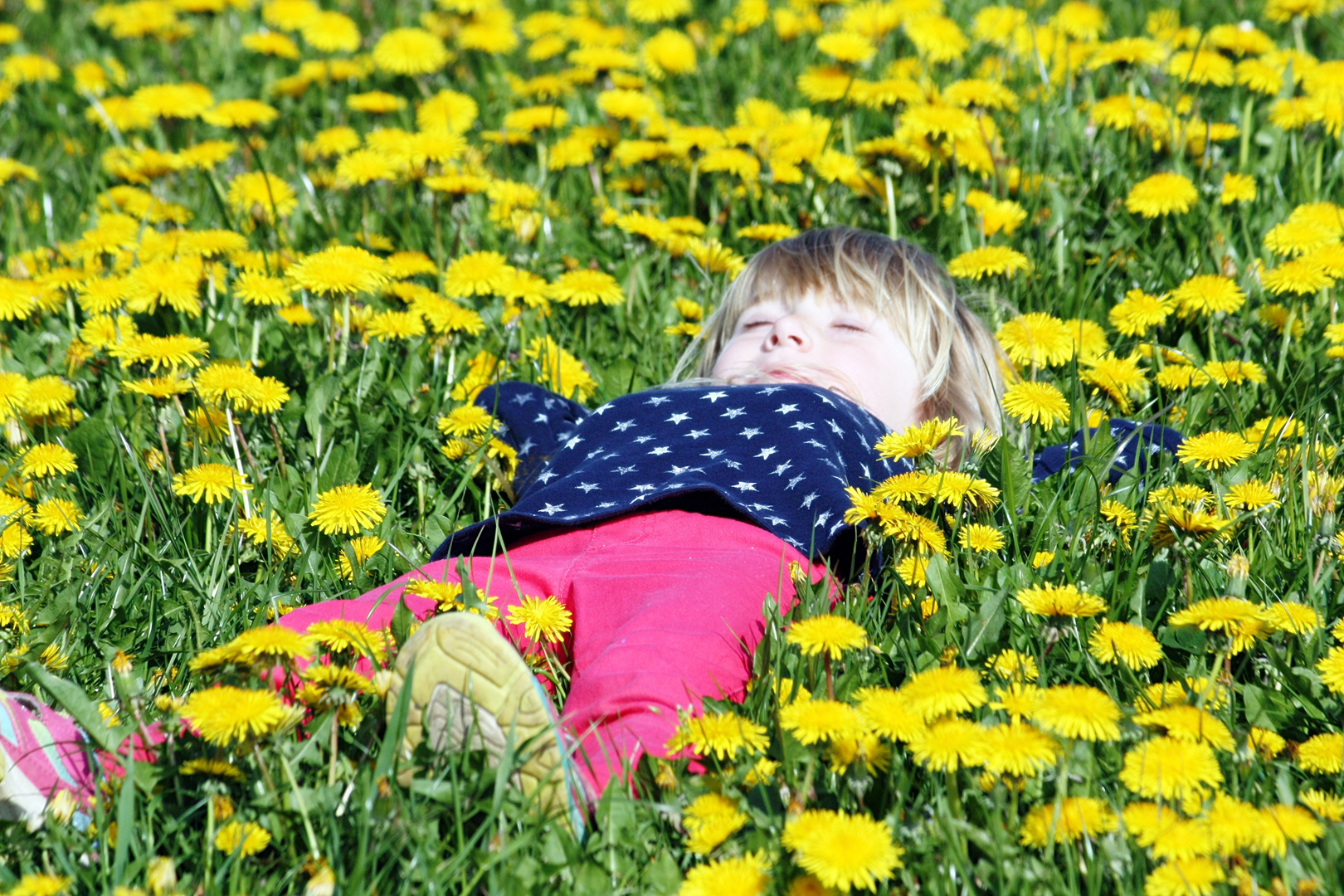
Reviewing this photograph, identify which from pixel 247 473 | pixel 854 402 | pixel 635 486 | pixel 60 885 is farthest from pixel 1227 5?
pixel 60 885

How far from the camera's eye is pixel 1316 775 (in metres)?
1.60

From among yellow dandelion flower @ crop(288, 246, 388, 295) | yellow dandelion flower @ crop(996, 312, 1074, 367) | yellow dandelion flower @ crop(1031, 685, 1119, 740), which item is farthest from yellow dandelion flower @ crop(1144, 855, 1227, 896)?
yellow dandelion flower @ crop(288, 246, 388, 295)

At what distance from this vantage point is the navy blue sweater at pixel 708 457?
2182 mm

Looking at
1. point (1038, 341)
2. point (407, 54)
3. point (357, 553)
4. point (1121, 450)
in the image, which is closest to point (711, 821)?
point (357, 553)

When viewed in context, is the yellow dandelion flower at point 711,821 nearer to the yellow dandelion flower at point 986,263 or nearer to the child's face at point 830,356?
the child's face at point 830,356

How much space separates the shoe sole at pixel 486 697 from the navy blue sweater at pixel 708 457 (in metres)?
0.61

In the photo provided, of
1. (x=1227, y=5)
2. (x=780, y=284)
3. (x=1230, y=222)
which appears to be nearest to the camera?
(x=780, y=284)

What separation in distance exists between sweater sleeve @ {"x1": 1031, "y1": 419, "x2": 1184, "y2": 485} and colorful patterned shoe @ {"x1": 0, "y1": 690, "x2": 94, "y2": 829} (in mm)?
1613

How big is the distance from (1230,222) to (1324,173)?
475mm

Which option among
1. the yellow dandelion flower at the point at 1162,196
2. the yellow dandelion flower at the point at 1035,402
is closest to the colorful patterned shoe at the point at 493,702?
the yellow dandelion flower at the point at 1035,402

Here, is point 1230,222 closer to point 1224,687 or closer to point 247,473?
point 1224,687

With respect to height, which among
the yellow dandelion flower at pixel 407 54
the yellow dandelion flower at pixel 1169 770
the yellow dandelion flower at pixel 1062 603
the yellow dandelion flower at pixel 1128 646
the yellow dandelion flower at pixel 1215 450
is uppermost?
the yellow dandelion flower at pixel 407 54

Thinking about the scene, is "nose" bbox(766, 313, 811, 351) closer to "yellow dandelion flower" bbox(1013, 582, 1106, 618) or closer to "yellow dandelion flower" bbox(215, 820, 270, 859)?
"yellow dandelion flower" bbox(1013, 582, 1106, 618)

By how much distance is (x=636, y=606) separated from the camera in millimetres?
1955
